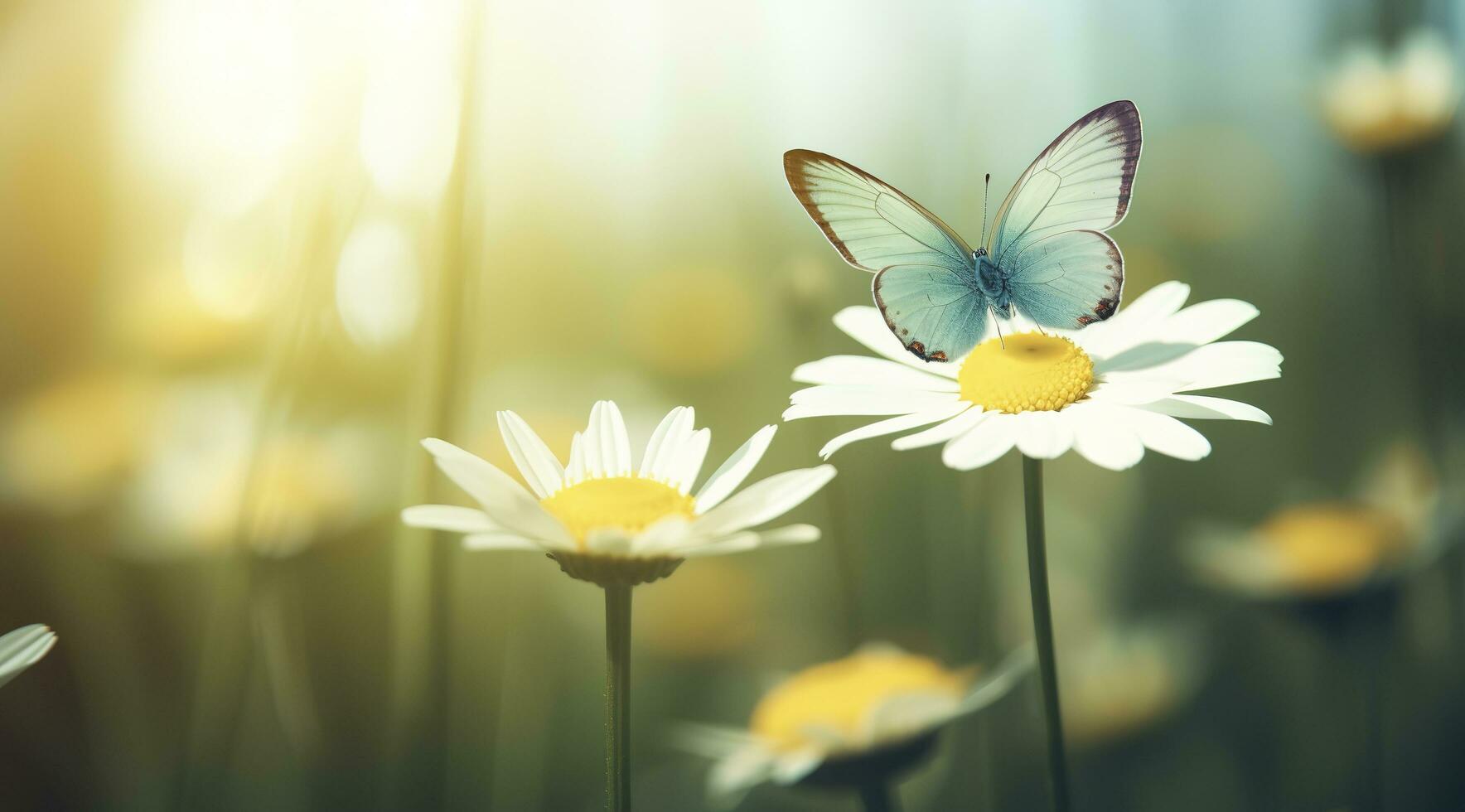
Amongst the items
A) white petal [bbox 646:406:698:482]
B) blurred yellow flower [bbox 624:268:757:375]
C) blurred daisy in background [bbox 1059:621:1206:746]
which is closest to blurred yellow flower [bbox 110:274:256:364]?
blurred yellow flower [bbox 624:268:757:375]

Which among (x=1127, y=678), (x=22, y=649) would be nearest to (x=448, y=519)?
(x=22, y=649)

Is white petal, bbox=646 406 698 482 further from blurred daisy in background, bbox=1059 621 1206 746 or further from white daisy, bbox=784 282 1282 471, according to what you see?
blurred daisy in background, bbox=1059 621 1206 746

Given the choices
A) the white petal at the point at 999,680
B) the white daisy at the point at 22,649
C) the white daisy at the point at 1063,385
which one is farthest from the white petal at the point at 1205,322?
the white daisy at the point at 22,649

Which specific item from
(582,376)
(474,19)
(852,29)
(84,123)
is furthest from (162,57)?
(852,29)

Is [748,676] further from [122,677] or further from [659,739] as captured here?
[122,677]

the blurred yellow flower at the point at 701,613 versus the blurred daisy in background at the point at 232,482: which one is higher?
the blurred daisy in background at the point at 232,482

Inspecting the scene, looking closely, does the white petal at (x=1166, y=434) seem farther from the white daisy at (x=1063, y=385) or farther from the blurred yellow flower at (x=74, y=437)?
the blurred yellow flower at (x=74, y=437)

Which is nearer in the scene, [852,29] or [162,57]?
[162,57]

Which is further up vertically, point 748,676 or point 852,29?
point 852,29
